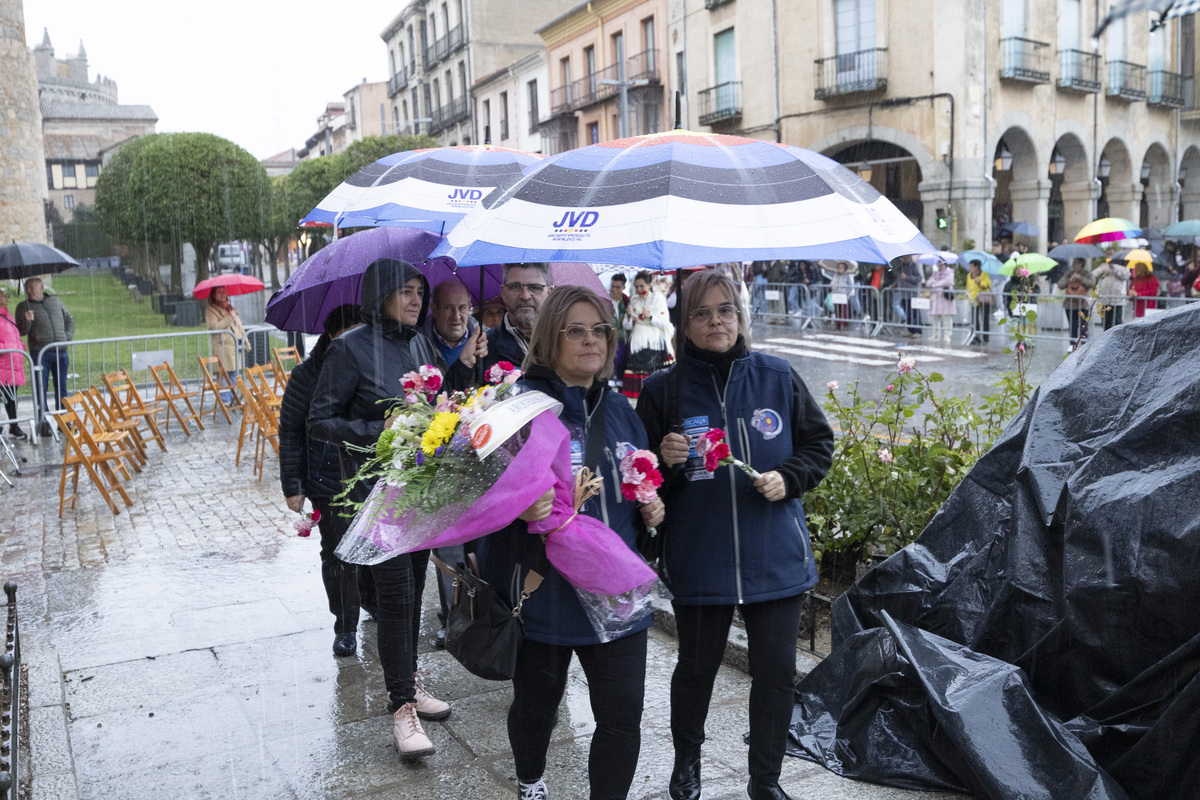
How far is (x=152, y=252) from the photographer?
127 ft

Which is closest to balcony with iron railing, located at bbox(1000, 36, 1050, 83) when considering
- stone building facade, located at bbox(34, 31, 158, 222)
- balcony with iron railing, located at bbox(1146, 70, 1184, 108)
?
balcony with iron railing, located at bbox(1146, 70, 1184, 108)

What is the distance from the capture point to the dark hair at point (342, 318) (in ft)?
15.1

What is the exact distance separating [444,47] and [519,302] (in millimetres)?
53566

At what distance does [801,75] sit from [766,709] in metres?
27.0

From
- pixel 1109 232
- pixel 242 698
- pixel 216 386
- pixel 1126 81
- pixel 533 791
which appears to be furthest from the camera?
pixel 1126 81

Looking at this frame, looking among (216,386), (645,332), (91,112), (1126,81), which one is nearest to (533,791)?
(645,332)

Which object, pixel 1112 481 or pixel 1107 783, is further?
pixel 1112 481

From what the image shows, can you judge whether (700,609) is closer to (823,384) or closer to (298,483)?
(298,483)

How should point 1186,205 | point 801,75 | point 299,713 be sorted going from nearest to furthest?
point 299,713, point 801,75, point 1186,205

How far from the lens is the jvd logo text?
299 cm

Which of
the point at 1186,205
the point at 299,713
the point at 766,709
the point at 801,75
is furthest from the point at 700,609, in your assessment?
the point at 1186,205

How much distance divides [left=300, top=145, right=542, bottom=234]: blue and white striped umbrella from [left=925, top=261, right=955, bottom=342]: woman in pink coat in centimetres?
1413

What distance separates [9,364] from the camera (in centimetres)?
1137

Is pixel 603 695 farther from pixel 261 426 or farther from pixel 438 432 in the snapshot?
pixel 261 426
